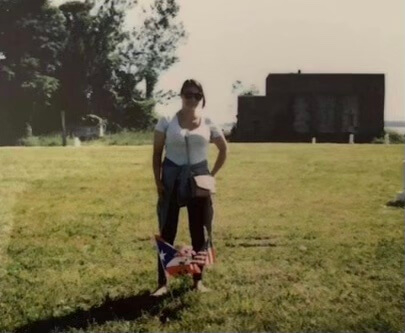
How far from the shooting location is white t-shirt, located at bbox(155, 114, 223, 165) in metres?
3.72

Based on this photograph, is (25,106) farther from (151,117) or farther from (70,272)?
(70,272)

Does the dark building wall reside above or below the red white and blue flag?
above

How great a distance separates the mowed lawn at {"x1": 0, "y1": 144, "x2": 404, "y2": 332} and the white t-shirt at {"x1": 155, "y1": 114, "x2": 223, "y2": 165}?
86 cm

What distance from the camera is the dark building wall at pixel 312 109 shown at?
15.1 m

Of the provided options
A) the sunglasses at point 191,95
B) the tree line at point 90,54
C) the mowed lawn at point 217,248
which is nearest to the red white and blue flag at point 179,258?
the mowed lawn at point 217,248

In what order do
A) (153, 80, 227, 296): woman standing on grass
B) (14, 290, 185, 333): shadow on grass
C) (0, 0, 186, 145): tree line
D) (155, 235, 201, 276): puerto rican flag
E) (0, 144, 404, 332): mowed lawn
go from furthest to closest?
(0, 0, 186, 145): tree line < (155, 235, 201, 276): puerto rican flag < (153, 80, 227, 296): woman standing on grass < (0, 144, 404, 332): mowed lawn < (14, 290, 185, 333): shadow on grass

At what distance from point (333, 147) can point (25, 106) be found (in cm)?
561

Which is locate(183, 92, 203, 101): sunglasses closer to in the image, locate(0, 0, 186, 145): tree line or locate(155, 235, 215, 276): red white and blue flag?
locate(0, 0, 186, 145): tree line

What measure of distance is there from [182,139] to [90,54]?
1287 mm

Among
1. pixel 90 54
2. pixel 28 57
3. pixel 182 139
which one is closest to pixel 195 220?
pixel 182 139

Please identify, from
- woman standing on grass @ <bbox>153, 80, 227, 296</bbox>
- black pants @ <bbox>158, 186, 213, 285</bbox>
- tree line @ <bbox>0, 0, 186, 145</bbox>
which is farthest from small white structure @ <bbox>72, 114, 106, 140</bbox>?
black pants @ <bbox>158, 186, 213, 285</bbox>

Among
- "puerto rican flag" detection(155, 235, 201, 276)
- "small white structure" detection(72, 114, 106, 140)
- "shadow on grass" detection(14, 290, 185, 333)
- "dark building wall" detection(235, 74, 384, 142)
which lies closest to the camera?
"shadow on grass" detection(14, 290, 185, 333)

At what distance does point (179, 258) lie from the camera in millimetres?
3855

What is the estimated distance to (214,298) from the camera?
12.5 feet
